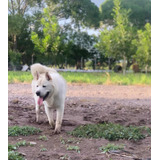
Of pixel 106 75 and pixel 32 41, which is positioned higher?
pixel 32 41

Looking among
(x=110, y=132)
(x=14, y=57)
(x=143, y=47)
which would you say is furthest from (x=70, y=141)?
(x=143, y=47)

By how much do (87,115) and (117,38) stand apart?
124cm

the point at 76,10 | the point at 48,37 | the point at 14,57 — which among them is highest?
the point at 76,10

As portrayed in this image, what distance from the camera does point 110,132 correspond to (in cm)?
267

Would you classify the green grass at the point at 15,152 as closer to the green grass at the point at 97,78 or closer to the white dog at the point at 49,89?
the white dog at the point at 49,89

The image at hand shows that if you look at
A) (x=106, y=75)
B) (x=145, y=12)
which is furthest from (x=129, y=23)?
(x=106, y=75)

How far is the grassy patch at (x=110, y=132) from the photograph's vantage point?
8.74ft

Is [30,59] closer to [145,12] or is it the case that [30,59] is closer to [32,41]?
A: [32,41]

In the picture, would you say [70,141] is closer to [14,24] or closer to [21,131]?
[21,131]

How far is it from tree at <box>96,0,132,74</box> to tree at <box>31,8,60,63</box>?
60cm

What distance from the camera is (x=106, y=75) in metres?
4.52

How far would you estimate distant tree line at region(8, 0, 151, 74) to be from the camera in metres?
3.94
